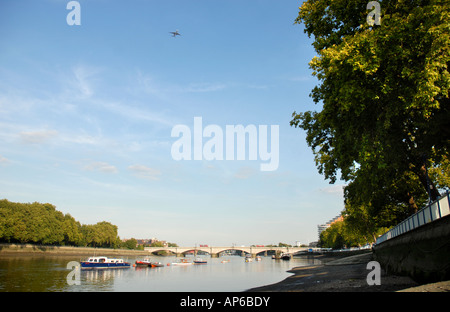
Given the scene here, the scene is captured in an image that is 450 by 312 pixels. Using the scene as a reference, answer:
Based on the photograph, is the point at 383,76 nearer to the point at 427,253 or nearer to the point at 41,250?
the point at 427,253

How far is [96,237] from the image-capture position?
140m

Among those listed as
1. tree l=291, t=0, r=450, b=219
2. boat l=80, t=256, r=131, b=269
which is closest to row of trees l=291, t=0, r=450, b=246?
tree l=291, t=0, r=450, b=219

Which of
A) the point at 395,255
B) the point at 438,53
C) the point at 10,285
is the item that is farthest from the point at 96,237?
the point at 438,53

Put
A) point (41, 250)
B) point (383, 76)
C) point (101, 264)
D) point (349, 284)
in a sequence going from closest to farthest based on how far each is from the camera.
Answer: point (383, 76)
point (349, 284)
point (101, 264)
point (41, 250)

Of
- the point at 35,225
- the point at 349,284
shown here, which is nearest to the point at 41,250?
the point at 35,225

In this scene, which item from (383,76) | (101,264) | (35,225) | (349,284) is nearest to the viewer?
(383,76)

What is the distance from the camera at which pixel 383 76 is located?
16.7 metres

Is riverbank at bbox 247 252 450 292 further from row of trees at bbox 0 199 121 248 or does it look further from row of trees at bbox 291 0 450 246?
row of trees at bbox 0 199 121 248

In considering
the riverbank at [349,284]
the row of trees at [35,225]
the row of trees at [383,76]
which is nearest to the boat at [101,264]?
the row of trees at [35,225]

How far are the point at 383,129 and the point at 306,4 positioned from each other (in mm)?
10211

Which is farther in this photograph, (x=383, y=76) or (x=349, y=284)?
(x=349, y=284)

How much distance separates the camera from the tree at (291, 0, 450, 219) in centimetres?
1447
